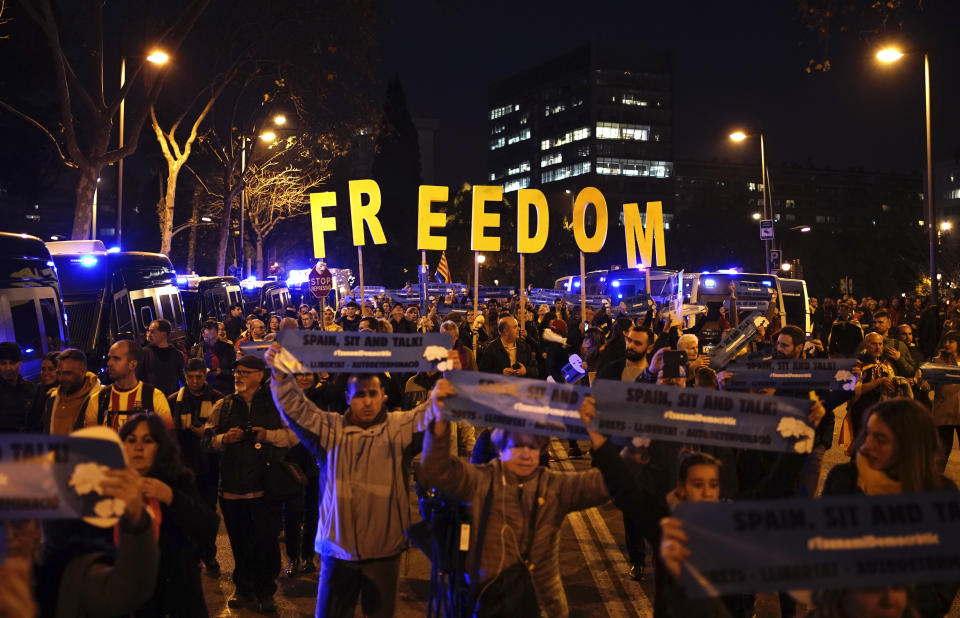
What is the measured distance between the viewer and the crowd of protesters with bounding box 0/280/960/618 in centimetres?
315

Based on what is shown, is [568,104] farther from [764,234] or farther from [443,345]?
[443,345]

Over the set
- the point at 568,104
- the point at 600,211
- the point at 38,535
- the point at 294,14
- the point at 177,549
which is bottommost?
the point at 177,549

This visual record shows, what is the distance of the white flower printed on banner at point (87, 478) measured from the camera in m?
2.90

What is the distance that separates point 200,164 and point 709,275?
33.0m

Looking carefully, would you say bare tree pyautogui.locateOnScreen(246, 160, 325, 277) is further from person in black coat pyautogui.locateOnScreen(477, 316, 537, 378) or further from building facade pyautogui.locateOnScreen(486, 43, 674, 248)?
building facade pyautogui.locateOnScreen(486, 43, 674, 248)

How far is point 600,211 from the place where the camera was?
63.8ft

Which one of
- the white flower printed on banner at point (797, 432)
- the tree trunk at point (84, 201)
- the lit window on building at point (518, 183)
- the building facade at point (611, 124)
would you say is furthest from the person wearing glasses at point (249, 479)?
the lit window on building at point (518, 183)

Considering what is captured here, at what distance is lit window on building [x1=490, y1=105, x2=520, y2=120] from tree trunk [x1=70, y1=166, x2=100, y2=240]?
462 feet

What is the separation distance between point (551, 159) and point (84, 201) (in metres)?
132

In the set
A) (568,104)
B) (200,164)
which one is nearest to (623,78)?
(568,104)

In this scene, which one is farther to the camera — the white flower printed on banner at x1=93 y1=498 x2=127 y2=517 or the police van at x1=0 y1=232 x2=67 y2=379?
the police van at x1=0 y1=232 x2=67 y2=379

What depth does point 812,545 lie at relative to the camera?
272 centimetres

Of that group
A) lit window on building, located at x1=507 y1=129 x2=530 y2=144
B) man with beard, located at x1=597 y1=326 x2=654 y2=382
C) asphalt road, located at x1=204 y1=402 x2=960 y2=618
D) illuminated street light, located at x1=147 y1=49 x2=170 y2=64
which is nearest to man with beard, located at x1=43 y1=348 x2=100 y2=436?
asphalt road, located at x1=204 y1=402 x2=960 y2=618

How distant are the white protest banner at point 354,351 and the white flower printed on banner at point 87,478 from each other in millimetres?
1705
